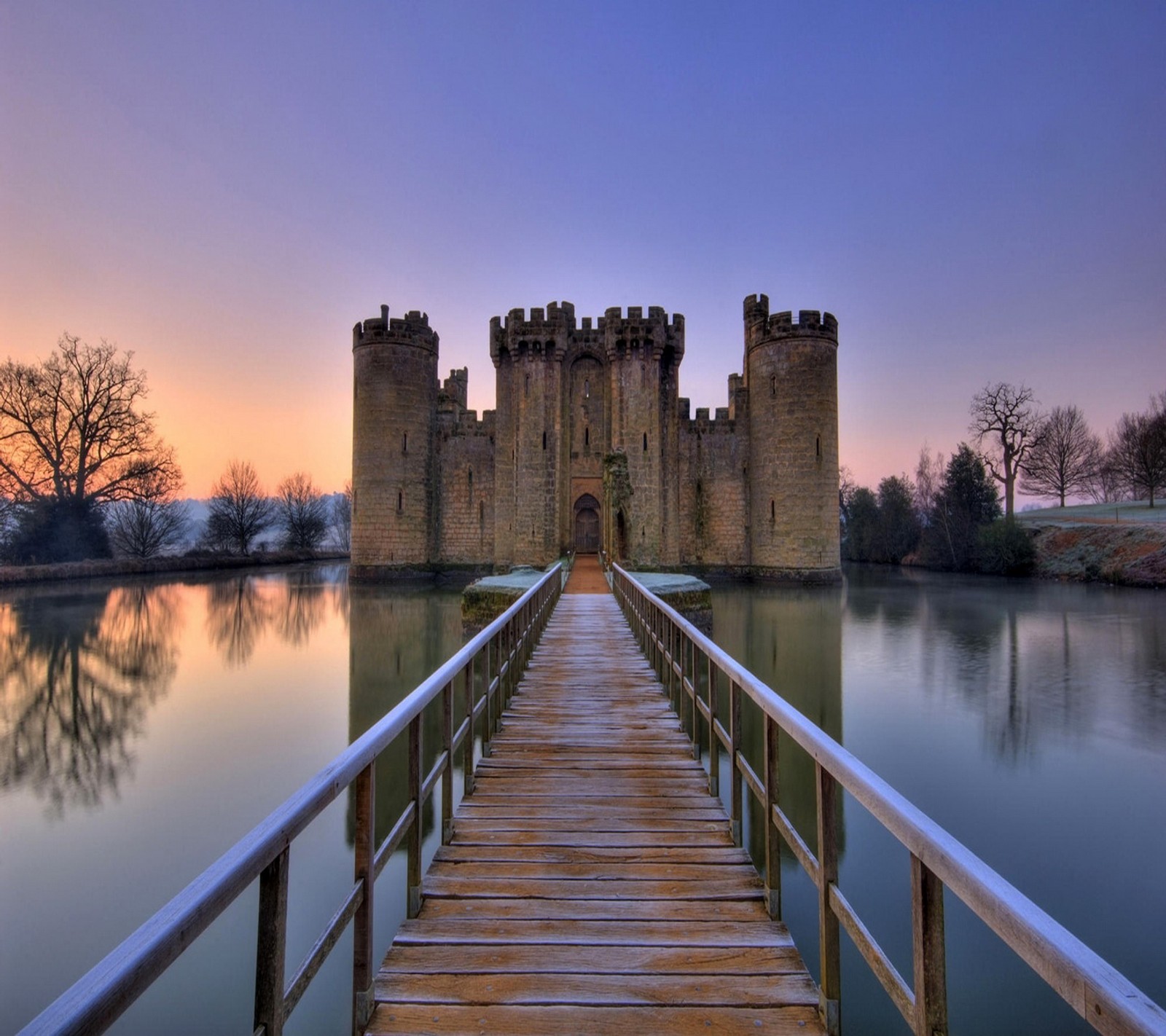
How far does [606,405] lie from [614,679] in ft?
69.6

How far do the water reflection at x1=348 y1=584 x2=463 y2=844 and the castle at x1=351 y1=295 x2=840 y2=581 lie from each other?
14.6 feet

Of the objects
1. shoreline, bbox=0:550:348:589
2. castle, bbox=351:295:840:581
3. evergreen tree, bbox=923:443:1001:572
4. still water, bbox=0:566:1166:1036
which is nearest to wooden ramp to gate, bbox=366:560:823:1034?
still water, bbox=0:566:1166:1036

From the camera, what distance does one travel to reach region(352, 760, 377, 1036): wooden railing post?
2.16 m

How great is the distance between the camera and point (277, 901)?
1.65m

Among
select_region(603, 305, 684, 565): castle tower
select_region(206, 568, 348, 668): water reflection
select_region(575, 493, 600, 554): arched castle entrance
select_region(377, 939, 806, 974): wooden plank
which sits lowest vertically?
select_region(206, 568, 348, 668): water reflection

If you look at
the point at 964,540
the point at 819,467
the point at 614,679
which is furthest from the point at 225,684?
the point at 964,540

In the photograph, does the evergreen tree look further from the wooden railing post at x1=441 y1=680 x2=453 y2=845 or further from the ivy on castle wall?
the wooden railing post at x1=441 y1=680 x2=453 y2=845

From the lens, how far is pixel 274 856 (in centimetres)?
163

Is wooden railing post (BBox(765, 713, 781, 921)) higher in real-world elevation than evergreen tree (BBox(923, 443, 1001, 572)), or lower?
lower

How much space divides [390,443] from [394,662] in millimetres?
15871

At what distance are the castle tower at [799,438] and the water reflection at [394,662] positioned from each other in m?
13.7

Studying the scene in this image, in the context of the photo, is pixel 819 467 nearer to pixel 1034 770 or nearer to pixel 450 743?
pixel 1034 770

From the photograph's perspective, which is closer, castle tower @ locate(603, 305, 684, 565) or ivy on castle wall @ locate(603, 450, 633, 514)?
ivy on castle wall @ locate(603, 450, 633, 514)

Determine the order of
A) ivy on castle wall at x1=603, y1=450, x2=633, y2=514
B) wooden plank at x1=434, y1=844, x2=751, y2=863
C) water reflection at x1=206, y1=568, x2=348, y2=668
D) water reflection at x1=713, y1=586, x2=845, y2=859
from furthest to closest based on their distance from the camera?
ivy on castle wall at x1=603, y1=450, x2=633, y2=514, water reflection at x1=206, y1=568, x2=348, y2=668, water reflection at x1=713, y1=586, x2=845, y2=859, wooden plank at x1=434, y1=844, x2=751, y2=863
